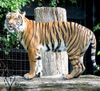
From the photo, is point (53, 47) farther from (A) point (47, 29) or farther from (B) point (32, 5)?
(B) point (32, 5)

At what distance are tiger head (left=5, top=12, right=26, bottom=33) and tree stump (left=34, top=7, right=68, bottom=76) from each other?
2.02 ft

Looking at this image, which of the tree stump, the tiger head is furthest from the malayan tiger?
the tree stump

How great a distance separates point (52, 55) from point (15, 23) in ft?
2.49

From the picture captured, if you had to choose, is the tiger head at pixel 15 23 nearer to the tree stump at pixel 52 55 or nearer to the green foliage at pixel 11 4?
the tree stump at pixel 52 55

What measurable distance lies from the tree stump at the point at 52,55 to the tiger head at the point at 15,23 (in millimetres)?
616

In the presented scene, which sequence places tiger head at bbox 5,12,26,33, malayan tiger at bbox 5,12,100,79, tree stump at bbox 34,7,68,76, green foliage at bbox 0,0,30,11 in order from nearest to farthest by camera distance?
tiger head at bbox 5,12,26,33 < malayan tiger at bbox 5,12,100,79 < tree stump at bbox 34,7,68,76 < green foliage at bbox 0,0,30,11

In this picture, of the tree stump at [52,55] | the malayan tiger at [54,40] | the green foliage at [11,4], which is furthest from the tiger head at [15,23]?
the green foliage at [11,4]

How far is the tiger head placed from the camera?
3.67 metres

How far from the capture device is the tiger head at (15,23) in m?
3.67

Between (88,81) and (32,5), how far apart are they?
4326 mm

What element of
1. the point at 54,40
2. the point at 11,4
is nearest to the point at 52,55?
the point at 54,40

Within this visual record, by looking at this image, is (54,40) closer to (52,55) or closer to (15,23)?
(15,23)

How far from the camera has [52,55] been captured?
4344 millimetres

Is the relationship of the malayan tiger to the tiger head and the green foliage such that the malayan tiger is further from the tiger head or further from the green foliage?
the green foliage
